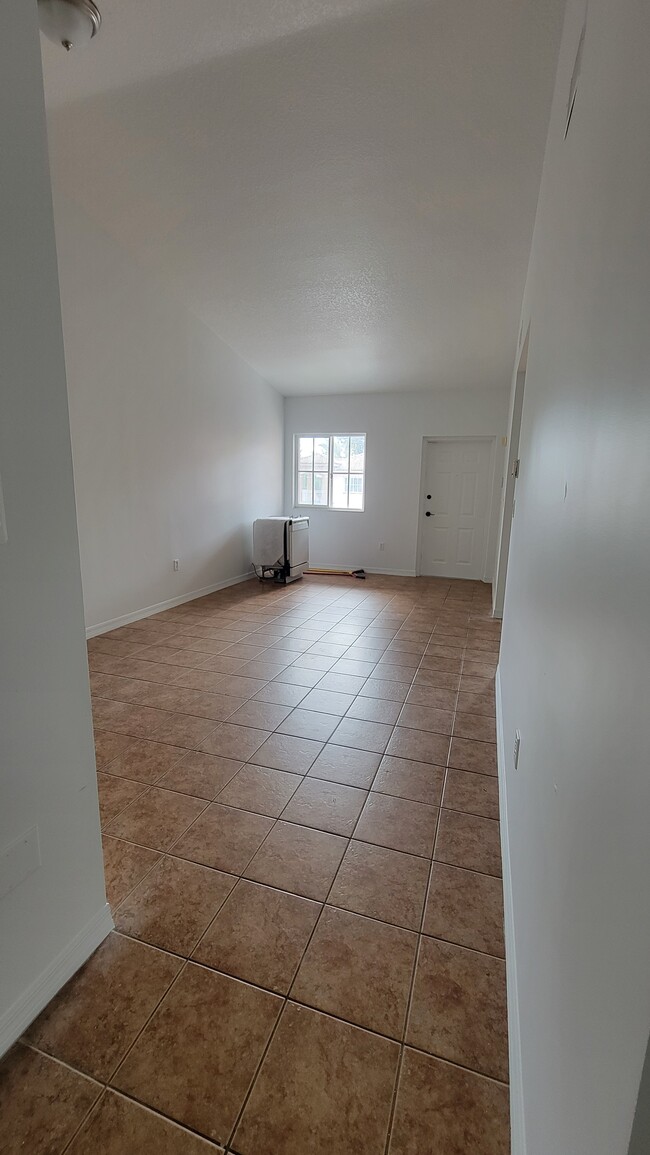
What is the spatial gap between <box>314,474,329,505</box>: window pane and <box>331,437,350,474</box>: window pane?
0.24 meters

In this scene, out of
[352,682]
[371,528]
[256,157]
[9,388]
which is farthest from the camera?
[371,528]

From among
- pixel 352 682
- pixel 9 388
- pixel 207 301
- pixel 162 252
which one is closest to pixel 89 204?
pixel 162 252

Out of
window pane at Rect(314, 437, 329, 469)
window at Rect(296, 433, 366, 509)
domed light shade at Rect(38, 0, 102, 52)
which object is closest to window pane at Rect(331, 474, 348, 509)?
window at Rect(296, 433, 366, 509)

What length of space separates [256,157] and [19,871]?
A: 335cm

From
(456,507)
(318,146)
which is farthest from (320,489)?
(318,146)

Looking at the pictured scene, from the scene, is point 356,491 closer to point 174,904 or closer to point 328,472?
point 328,472

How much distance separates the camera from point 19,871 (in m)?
1.03

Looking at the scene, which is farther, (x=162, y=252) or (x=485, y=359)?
(x=485, y=359)

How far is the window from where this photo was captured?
6.63 m

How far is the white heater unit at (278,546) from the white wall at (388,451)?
1004 millimetres

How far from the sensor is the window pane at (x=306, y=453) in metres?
6.89

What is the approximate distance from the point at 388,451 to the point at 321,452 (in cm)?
102

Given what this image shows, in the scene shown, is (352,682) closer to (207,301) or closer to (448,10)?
(448,10)

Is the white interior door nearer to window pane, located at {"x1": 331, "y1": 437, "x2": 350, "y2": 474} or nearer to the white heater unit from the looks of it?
window pane, located at {"x1": 331, "y1": 437, "x2": 350, "y2": 474}
